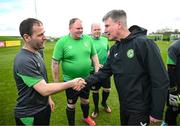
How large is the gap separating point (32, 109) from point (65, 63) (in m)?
2.46

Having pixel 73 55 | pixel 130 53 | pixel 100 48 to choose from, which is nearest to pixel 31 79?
pixel 130 53

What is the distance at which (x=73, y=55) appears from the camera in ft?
20.9

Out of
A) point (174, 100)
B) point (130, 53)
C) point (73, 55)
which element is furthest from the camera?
point (73, 55)

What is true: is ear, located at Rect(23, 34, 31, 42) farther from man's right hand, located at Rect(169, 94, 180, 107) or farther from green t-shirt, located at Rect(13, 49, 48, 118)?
man's right hand, located at Rect(169, 94, 180, 107)

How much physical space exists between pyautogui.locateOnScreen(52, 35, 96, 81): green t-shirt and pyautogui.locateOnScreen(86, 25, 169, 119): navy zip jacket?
2126 millimetres

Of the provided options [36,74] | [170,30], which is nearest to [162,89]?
[36,74]

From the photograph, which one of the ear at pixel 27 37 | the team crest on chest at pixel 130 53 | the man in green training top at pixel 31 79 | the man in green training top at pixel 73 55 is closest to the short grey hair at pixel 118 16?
the team crest on chest at pixel 130 53

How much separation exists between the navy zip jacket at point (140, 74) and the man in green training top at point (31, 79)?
2.67ft

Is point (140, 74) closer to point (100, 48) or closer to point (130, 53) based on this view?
point (130, 53)

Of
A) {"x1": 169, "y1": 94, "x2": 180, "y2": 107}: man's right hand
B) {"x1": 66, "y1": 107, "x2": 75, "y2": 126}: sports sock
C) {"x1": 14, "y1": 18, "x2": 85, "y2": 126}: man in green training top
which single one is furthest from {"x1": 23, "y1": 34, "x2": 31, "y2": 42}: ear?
{"x1": 169, "y1": 94, "x2": 180, "y2": 107}: man's right hand

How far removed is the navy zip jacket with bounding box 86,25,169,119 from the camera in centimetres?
387

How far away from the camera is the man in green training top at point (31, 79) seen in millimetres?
3936

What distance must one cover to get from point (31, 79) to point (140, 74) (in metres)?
1.41

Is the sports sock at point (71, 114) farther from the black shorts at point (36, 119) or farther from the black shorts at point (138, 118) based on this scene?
the black shorts at point (138, 118)
